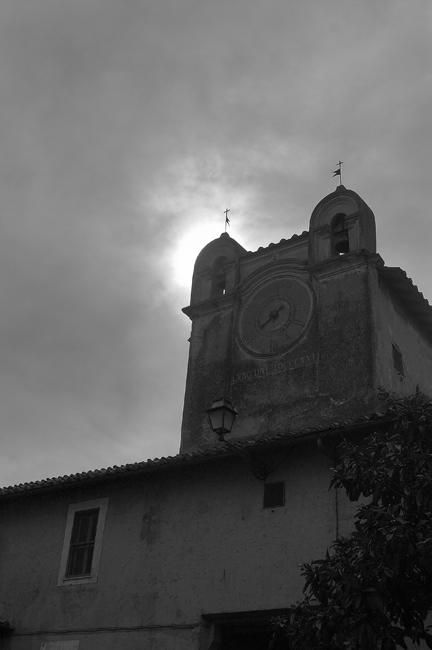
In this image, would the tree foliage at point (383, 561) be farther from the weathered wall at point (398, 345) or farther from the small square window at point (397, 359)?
the small square window at point (397, 359)

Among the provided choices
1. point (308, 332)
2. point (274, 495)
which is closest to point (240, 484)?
point (274, 495)

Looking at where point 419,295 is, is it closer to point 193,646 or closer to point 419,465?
point 193,646

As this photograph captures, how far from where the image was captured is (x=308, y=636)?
6.95 meters

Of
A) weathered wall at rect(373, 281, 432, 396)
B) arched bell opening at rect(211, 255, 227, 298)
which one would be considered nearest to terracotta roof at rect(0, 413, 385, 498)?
weathered wall at rect(373, 281, 432, 396)

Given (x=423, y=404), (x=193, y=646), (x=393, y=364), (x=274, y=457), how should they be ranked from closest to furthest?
(x=423, y=404) → (x=193, y=646) → (x=274, y=457) → (x=393, y=364)

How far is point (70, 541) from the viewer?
Result: 14172 mm

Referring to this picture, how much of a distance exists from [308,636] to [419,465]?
195 centimetres

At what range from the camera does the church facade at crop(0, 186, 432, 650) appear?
11719mm

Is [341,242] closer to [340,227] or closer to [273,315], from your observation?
[340,227]

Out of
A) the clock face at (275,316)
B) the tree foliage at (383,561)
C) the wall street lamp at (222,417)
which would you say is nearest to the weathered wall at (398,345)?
the clock face at (275,316)

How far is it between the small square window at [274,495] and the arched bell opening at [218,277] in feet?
32.7

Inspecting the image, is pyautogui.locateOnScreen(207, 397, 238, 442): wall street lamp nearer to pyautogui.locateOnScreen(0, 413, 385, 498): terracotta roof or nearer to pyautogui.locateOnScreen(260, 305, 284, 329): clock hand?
pyautogui.locateOnScreen(0, 413, 385, 498): terracotta roof

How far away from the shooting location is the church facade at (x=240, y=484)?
38.4 feet

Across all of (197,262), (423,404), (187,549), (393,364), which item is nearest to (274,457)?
(187,549)
